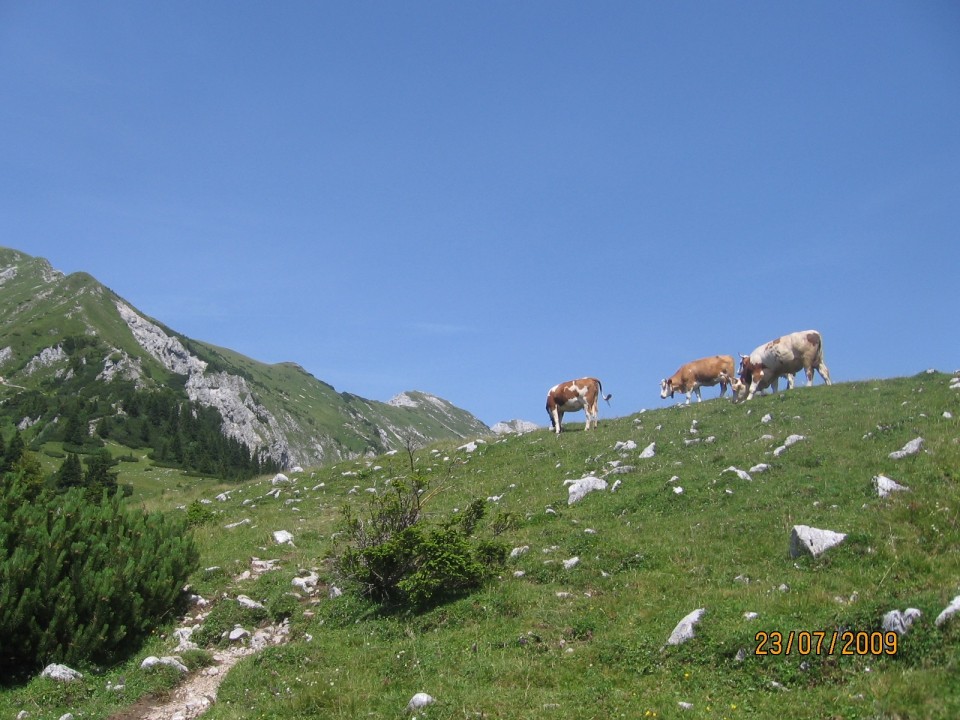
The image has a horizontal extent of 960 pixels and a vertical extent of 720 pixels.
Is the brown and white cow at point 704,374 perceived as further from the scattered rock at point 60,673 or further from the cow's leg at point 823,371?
the scattered rock at point 60,673

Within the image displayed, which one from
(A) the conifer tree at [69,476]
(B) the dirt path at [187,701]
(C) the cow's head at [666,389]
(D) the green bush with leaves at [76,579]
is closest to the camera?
(B) the dirt path at [187,701]

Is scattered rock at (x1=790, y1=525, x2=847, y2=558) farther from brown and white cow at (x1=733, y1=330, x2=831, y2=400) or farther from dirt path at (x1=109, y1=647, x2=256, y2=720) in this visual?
brown and white cow at (x1=733, y1=330, x2=831, y2=400)

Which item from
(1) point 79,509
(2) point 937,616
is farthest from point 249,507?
(2) point 937,616

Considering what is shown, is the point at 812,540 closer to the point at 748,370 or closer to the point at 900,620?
the point at 900,620

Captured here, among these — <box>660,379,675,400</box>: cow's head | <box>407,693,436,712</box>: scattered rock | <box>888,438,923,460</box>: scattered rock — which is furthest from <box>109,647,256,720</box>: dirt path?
<box>660,379,675,400</box>: cow's head

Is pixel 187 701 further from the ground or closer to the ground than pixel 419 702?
closer to the ground

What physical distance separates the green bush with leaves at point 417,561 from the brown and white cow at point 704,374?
74.1 ft

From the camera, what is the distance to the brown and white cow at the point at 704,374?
3322 cm

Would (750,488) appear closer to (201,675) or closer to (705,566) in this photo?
(705,566)

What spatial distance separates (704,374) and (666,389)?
2591 millimetres

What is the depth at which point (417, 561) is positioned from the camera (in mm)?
12586

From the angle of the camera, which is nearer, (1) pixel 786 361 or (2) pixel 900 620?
(2) pixel 900 620
